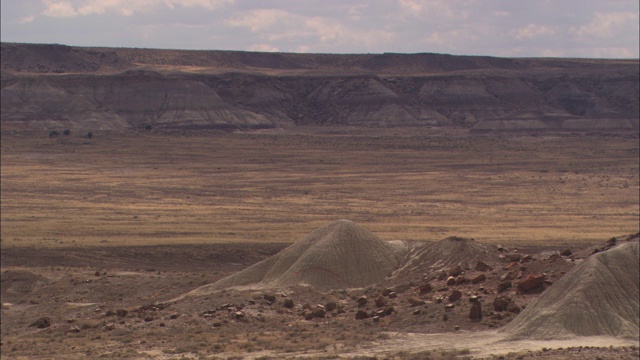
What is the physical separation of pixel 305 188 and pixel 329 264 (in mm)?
43507

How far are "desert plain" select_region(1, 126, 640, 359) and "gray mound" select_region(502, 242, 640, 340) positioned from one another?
24.1 inches

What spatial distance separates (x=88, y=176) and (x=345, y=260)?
5275 cm

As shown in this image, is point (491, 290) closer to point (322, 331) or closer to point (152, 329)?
point (322, 331)

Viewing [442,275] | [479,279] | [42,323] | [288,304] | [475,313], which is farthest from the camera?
[42,323]

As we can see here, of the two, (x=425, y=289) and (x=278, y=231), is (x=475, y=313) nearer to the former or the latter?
(x=425, y=289)

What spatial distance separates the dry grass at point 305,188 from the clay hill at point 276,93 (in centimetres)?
1391

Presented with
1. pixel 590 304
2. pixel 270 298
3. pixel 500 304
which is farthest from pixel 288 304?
pixel 590 304

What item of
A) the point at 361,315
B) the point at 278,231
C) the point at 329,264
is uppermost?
the point at 329,264

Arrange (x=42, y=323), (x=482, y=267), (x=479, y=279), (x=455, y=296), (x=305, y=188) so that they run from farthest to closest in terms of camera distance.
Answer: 1. (x=305, y=188)
2. (x=42, y=323)
3. (x=482, y=267)
4. (x=479, y=279)
5. (x=455, y=296)

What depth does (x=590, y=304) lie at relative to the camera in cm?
2641

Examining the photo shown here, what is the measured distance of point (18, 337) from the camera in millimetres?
31406

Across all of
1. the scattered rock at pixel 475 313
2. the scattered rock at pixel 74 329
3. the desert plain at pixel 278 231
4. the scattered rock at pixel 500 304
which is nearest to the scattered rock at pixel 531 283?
the desert plain at pixel 278 231

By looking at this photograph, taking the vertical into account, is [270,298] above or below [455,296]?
below

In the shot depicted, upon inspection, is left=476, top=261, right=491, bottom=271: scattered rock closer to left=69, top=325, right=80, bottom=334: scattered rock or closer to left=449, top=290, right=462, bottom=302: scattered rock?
left=449, top=290, right=462, bottom=302: scattered rock
